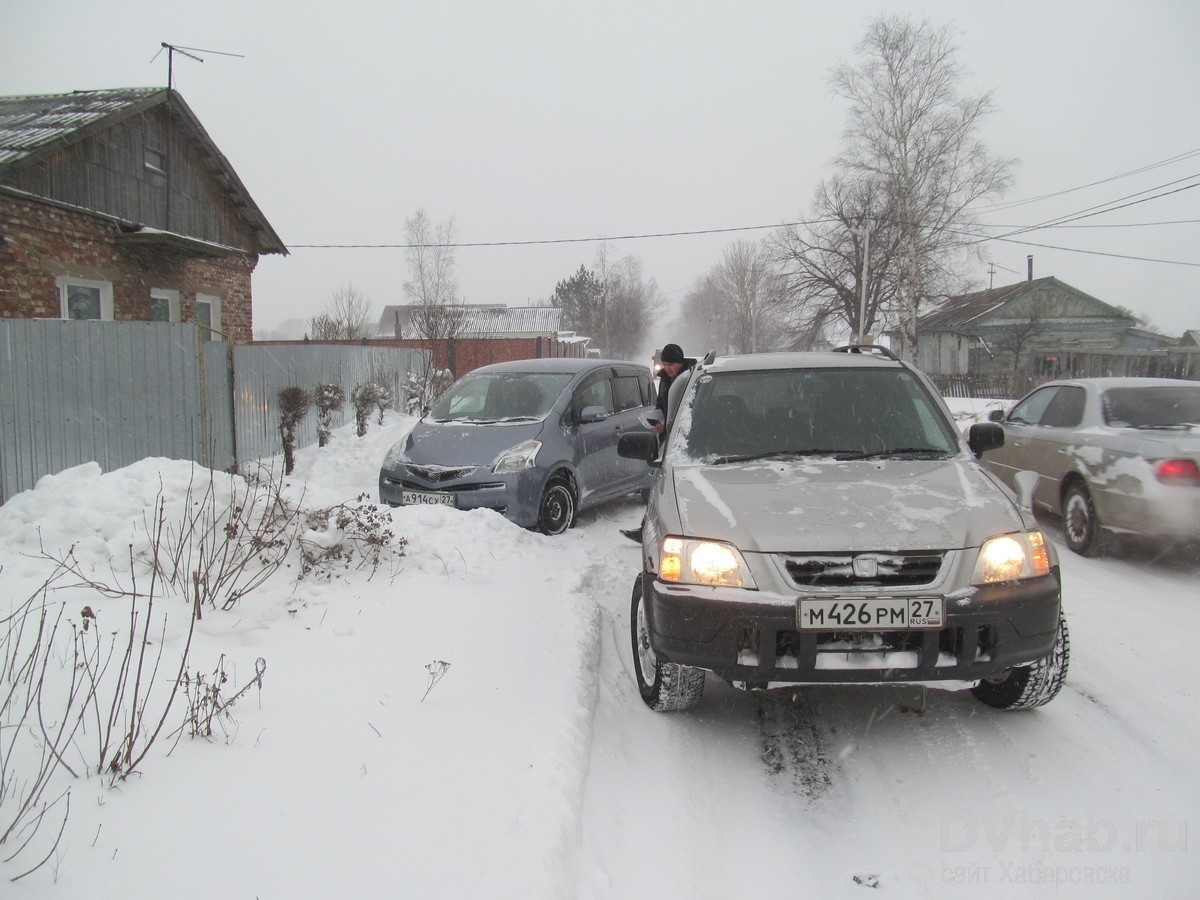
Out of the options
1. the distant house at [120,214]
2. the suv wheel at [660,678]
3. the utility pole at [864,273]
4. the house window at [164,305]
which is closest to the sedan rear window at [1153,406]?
the suv wheel at [660,678]

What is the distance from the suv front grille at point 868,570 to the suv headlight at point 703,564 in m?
0.21

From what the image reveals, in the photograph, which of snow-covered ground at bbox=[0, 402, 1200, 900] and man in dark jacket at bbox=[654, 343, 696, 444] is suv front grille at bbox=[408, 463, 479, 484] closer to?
man in dark jacket at bbox=[654, 343, 696, 444]

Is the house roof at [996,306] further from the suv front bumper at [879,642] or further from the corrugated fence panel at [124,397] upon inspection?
the suv front bumper at [879,642]

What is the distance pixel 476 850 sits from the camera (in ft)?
7.91

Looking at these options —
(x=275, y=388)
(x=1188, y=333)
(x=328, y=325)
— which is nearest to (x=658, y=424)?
(x=275, y=388)

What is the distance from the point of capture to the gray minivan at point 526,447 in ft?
23.1

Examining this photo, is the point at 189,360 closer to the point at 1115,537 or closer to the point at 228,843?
the point at 228,843

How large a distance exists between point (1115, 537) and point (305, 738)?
6623 mm

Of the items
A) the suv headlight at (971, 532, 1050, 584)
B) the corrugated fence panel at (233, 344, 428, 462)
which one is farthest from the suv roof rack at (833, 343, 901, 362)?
the corrugated fence panel at (233, 344, 428, 462)

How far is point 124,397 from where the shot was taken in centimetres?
Result: 840

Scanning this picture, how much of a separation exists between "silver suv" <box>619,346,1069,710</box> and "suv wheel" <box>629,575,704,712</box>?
1cm

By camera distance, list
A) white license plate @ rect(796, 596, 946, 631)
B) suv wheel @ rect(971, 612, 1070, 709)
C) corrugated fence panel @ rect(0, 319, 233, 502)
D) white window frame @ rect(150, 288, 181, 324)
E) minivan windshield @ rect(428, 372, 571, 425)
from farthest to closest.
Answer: white window frame @ rect(150, 288, 181, 324)
minivan windshield @ rect(428, 372, 571, 425)
corrugated fence panel @ rect(0, 319, 233, 502)
suv wheel @ rect(971, 612, 1070, 709)
white license plate @ rect(796, 596, 946, 631)

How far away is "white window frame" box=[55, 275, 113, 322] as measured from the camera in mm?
12523

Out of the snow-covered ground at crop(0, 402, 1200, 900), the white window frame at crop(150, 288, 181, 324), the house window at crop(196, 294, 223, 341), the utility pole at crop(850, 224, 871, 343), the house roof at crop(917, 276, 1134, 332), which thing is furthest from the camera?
the house roof at crop(917, 276, 1134, 332)
